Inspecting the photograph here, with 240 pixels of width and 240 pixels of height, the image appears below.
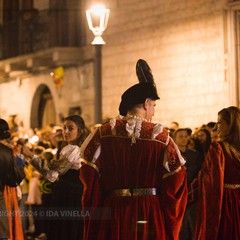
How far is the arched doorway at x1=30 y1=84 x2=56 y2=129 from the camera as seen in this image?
2906 centimetres

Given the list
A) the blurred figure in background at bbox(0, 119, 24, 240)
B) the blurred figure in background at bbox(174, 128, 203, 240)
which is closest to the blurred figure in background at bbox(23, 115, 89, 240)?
the blurred figure in background at bbox(0, 119, 24, 240)

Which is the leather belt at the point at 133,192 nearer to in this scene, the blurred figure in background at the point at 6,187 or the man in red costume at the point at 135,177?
the man in red costume at the point at 135,177

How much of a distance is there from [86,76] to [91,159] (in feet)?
58.2

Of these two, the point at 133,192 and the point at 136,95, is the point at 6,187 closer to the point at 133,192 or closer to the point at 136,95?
the point at 133,192

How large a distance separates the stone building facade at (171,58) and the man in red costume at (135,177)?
11130 mm

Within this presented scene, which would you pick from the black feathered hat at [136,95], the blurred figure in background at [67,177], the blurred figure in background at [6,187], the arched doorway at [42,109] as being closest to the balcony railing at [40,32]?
the arched doorway at [42,109]

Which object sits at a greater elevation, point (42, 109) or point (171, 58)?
point (171, 58)

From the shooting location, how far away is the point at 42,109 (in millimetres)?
29656

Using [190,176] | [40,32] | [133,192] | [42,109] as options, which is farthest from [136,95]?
[42,109]

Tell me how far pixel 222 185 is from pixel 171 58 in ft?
39.7

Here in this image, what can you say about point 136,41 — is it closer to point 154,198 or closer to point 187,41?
point 187,41

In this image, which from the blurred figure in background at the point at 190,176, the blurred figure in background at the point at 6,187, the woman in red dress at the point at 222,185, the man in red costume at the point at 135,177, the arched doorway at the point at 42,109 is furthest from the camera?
the arched doorway at the point at 42,109

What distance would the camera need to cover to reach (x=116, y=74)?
939 inches

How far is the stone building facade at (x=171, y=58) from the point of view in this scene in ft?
63.6
